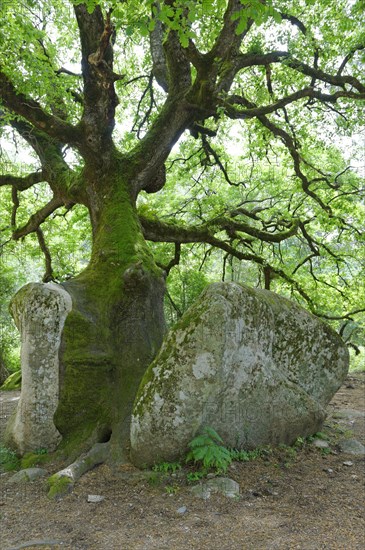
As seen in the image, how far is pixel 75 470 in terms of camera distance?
15.2 feet

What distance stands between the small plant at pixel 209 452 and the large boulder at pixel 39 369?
6.16 feet

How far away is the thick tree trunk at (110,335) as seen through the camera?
539cm

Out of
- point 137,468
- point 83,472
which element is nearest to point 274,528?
point 137,468

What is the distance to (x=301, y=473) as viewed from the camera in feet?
16.0

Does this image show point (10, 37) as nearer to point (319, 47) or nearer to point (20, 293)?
point (20, 293)

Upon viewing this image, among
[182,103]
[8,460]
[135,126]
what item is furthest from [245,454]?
[135,126]

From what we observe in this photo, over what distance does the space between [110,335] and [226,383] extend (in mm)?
1921

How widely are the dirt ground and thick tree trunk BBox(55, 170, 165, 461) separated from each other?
71cm

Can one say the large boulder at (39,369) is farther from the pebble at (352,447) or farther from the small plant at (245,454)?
the pebble at (352,447)

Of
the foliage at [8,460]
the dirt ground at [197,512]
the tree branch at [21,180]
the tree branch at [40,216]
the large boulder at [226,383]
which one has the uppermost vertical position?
the tree branch at [21,180]

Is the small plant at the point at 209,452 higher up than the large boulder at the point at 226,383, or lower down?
lower down

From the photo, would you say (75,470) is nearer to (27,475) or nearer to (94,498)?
(94,498)

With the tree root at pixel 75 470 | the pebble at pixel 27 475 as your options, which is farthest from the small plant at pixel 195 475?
the pebble at pixel 27 475

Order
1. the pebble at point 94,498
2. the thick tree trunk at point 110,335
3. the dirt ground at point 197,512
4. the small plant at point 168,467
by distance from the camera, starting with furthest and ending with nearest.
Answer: the thick tree trunk at point 110,335 → the small plant at point 168,467 → the pebble at point 94,498 → the dirt ground at point 197,512
